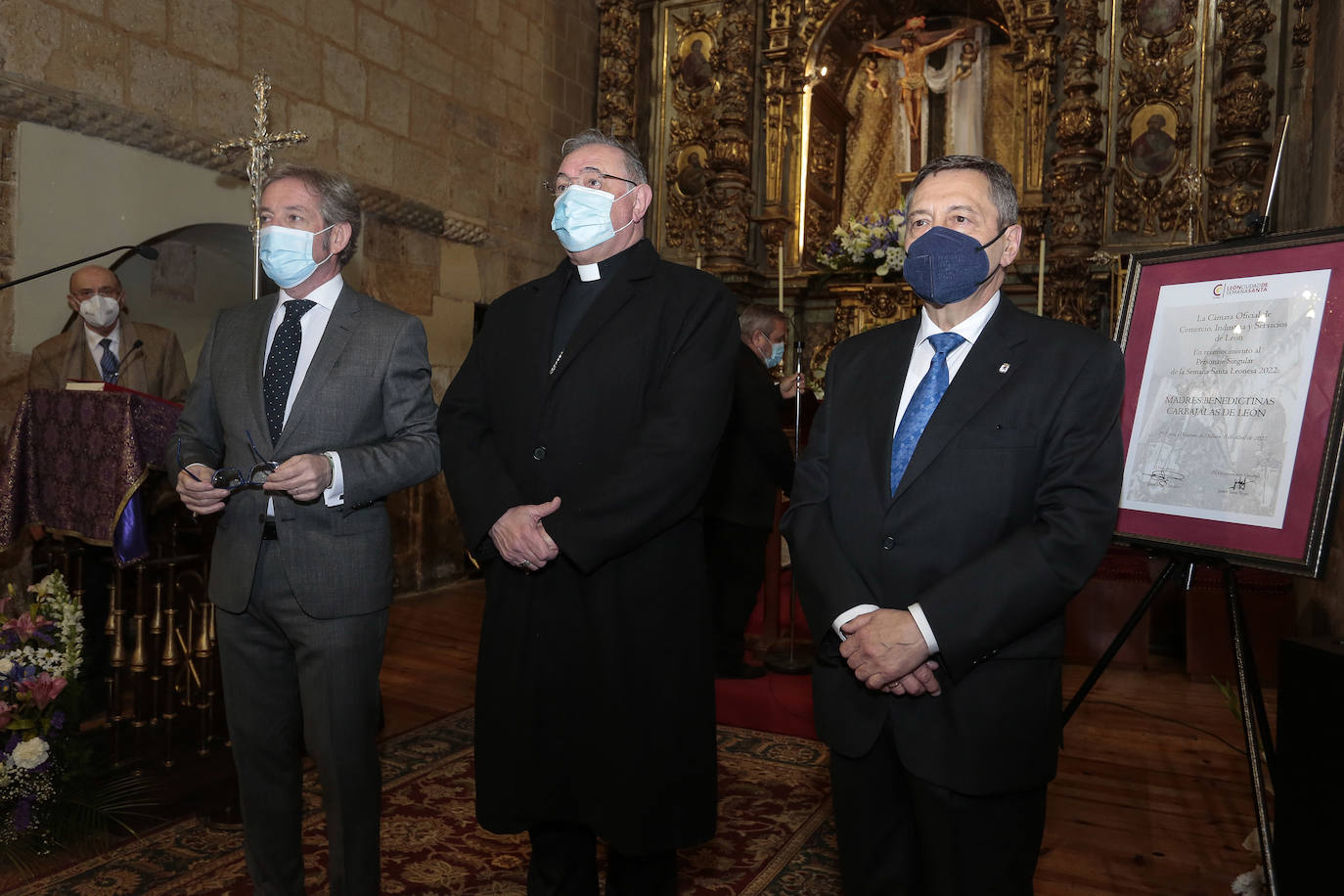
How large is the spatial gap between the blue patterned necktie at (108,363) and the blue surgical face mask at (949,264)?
135 inches

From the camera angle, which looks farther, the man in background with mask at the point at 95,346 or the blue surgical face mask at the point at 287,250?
the man in background with mask at the point at 95,346

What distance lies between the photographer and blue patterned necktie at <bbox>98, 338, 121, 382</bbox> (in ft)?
13.1

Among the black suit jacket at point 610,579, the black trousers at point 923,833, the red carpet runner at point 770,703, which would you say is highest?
the black suit jacket at point 610,579

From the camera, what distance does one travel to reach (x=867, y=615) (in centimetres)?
167

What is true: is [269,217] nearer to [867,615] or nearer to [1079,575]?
[867,615]

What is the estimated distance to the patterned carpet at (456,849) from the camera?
258 centimetres

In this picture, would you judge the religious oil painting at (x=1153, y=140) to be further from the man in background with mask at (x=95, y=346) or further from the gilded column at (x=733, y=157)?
the man in background with mask at (x=95, y=346)

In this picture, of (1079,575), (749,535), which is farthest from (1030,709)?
(749,535)

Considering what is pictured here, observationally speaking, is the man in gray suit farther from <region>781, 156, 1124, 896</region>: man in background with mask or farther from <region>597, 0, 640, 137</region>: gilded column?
<region>597, 0, 640, 137</region>: gilded column

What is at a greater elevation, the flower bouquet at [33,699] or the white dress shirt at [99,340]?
the white dress shirt at [99,340]

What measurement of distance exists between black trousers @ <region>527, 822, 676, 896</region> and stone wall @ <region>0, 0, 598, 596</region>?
341 centimetres

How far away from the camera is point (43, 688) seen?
2910mm

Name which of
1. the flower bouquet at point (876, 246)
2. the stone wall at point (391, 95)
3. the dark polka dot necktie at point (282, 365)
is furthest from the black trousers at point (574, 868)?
the flower bouquet at point (876, 246)

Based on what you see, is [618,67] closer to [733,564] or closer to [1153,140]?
[1153,140]
